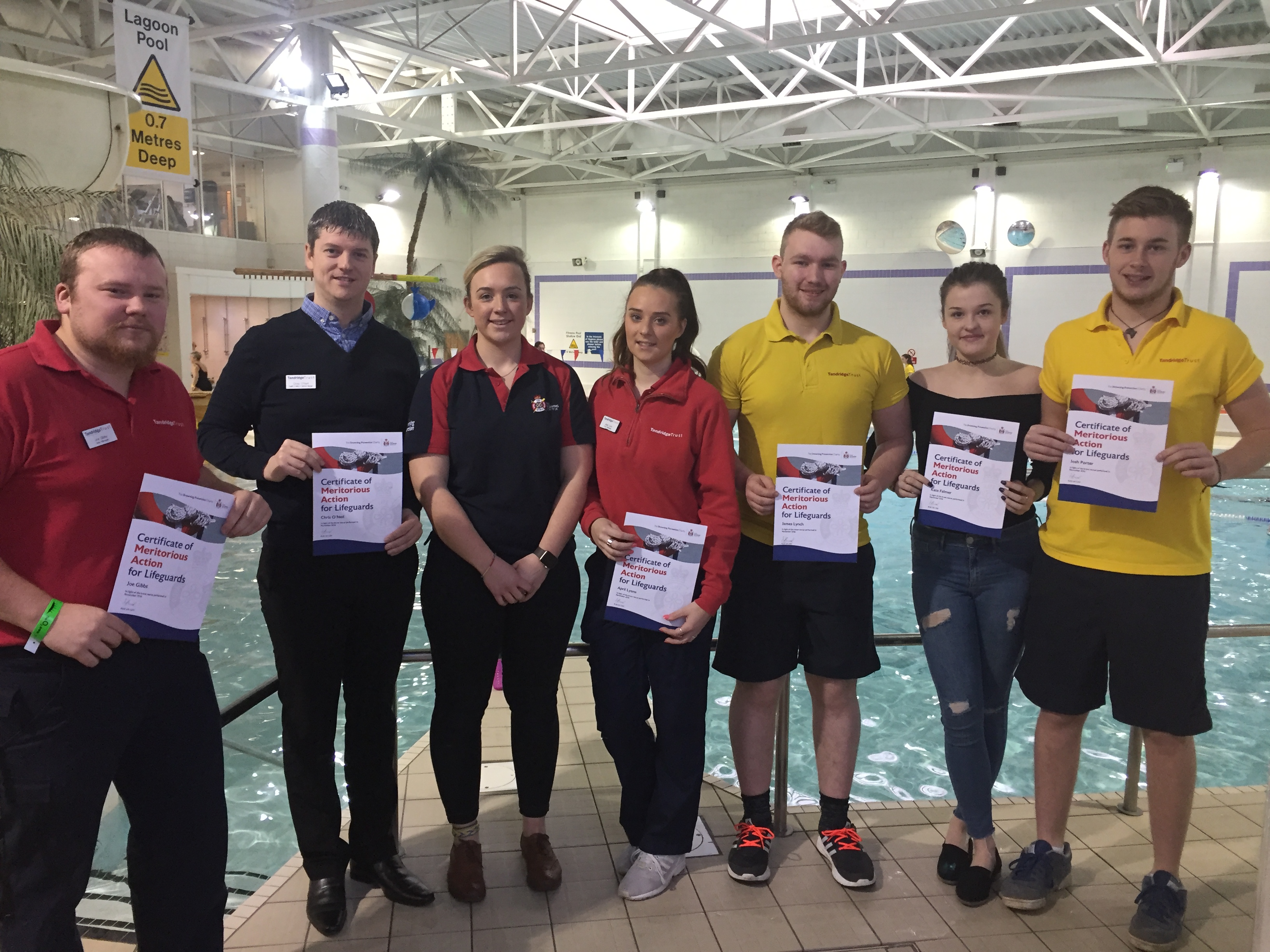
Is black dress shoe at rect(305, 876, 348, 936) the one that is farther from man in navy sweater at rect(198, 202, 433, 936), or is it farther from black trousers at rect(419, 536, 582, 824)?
black trousers at rect(419, 536, 582, 824)

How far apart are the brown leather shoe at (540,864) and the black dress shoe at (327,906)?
1.55 feet

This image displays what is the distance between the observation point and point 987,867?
2.36 meters

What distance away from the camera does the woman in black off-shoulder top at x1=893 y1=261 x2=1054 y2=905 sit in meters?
2.29

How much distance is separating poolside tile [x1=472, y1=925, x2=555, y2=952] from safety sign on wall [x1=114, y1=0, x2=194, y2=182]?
6.90m

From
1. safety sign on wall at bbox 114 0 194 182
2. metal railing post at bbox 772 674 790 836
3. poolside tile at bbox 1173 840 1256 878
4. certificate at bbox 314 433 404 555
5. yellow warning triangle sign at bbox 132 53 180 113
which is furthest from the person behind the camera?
yellow warning triangle sign at bbox 132 53 180 113

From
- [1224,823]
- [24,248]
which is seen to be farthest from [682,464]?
[24,248]

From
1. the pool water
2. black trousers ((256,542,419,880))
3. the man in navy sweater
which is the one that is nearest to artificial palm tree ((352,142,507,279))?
the pool water

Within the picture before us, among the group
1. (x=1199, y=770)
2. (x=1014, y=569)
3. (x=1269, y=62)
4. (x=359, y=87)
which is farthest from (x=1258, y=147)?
(x=1014, y=569)

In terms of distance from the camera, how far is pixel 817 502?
7.50ft

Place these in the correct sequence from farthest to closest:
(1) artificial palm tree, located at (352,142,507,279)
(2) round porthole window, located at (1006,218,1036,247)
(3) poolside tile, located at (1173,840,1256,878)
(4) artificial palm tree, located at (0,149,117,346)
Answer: (1) artificial palm tree, located at (352,142,507,279) → (2) round porthole window, located at (1006,218,1036,247) → (4) artificial palm tree, located at (0,149,117,346) → (3) poolside tile, located at (1173,840,1256,878)

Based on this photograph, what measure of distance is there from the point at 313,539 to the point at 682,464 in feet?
2.99

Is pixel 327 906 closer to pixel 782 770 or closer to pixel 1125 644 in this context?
pixel 782 770

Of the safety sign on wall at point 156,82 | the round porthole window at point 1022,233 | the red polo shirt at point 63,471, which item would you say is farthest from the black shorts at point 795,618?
the round porthole window at point 1022,233

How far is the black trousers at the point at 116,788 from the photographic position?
1506 mm
